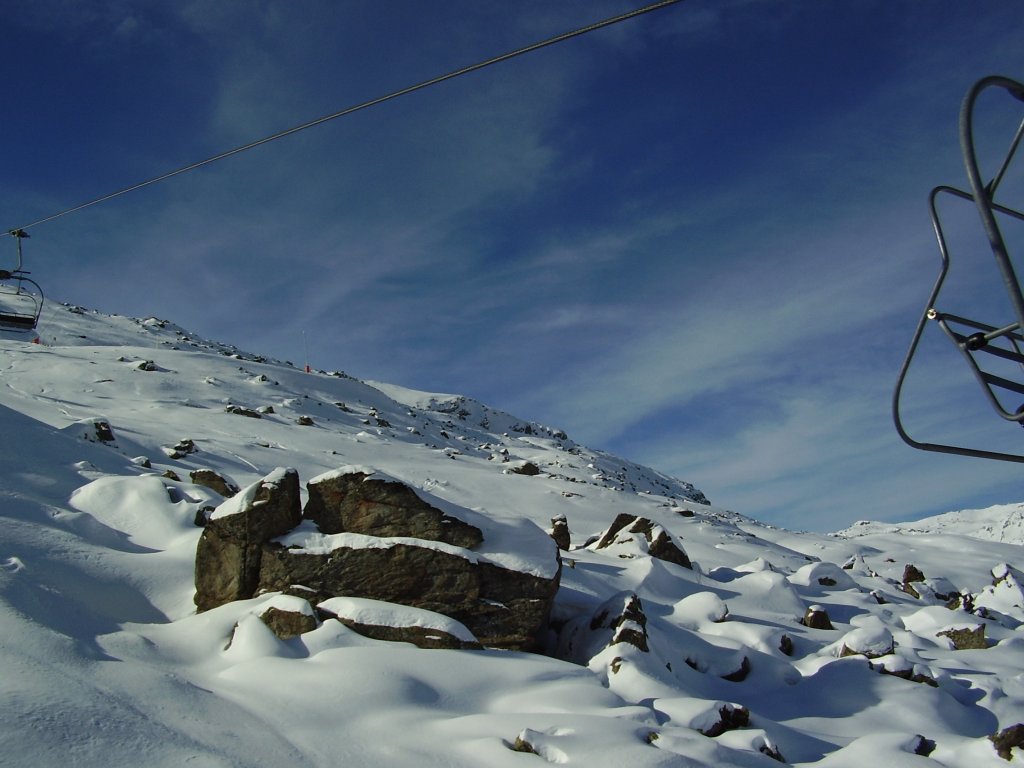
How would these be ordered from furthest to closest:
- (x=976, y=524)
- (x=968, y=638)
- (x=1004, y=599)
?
(x=976, y=524), (x=1004, y=599), (x=968, y=638)

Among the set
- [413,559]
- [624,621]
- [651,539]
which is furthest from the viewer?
[651,539]

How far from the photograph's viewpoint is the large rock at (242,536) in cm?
893

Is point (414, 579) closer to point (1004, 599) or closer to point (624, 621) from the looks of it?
point (624, 621)

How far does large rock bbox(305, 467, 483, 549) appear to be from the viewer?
972cm

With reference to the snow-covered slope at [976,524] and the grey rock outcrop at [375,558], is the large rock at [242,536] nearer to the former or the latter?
the grey rock outcrop at [375,558]

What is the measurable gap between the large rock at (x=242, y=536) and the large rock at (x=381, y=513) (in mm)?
455

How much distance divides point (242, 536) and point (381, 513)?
176 centimetres

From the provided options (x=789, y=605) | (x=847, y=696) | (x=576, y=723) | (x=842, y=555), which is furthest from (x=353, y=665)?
(x=842, y=555)

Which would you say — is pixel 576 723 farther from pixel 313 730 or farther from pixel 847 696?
pixel 847 696

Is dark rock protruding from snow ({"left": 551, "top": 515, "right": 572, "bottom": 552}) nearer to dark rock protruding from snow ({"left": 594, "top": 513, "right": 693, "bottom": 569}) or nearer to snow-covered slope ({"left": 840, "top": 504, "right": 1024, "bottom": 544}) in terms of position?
dark rock protruding from snow ({"left": 594, "top": 513, "right": 693, "bottom": 569})

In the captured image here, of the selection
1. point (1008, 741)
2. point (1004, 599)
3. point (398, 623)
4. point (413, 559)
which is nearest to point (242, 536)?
point (413, 559)

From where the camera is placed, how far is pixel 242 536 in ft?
30.3

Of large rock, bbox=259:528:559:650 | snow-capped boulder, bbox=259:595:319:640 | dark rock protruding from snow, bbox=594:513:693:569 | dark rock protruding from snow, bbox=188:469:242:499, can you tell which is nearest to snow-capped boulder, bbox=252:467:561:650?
large rock, bbox=259:528:559:650

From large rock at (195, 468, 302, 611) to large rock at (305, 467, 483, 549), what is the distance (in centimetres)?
46
